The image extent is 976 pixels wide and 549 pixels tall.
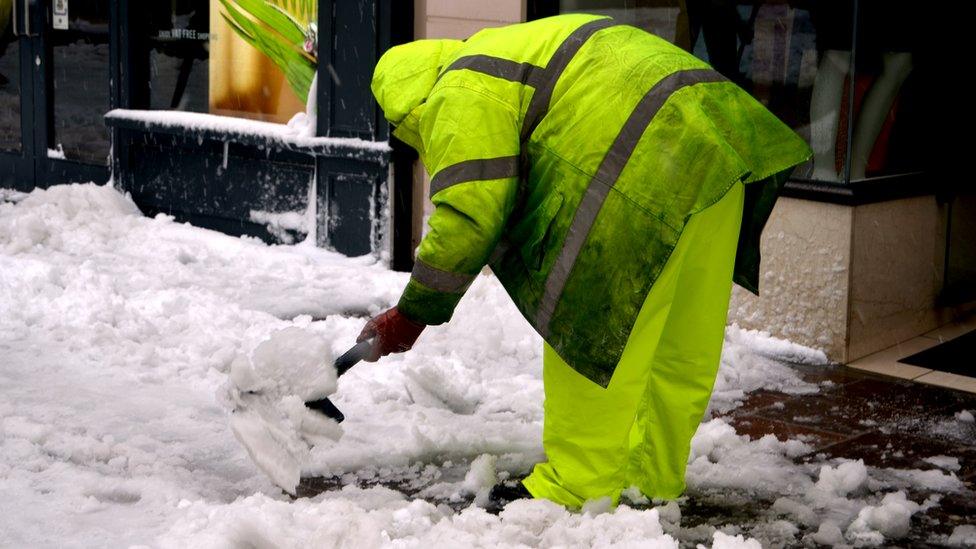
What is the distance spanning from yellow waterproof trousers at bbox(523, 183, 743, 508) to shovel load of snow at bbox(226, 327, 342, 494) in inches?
26.5

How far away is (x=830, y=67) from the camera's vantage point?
230 inches

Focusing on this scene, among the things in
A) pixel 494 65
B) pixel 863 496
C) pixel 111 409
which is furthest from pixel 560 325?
pixel 111 409

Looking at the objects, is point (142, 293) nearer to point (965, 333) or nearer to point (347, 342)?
point (347, 342)

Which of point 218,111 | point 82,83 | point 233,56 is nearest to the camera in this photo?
point 233,56

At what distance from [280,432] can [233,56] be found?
18.4 feet

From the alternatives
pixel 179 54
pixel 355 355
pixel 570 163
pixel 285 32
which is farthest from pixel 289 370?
pixel 179 54

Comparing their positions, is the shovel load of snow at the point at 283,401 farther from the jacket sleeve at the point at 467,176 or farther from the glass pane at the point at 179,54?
the glass pane at the point at 179,54

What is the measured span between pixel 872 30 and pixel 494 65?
319 centimetres

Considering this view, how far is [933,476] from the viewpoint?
162 inches

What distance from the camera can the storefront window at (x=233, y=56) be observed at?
820cm

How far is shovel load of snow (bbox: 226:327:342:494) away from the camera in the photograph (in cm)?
358

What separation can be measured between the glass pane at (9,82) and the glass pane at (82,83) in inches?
22.0

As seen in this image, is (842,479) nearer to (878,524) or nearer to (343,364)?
(878,524)

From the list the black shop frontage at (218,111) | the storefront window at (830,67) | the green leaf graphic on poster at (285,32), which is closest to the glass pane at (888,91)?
the storefront window at (830,67)
